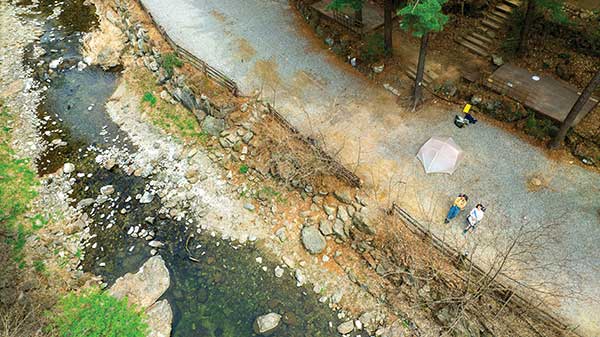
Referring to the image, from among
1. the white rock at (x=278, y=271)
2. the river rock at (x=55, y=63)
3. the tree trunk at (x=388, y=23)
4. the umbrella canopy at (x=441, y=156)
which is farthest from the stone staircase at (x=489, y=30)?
the river rock at (x=55, y=63)

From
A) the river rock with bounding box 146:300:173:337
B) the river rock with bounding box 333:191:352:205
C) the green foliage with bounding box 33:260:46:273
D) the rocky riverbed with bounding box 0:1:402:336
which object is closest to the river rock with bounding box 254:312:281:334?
the rocky riverbed with bounding box 0:1:402:336

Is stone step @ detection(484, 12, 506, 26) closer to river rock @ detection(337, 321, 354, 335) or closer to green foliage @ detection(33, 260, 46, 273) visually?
river rock @ detection(337, 321, 354, 335)

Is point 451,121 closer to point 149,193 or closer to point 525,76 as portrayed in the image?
point 525,76

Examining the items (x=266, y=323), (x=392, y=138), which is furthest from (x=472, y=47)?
(x=266, y=323)

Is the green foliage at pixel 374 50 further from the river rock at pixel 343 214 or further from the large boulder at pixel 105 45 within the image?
the large boulder at pixel 105 45

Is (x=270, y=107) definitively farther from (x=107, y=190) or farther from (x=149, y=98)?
(x=107, y=190)
